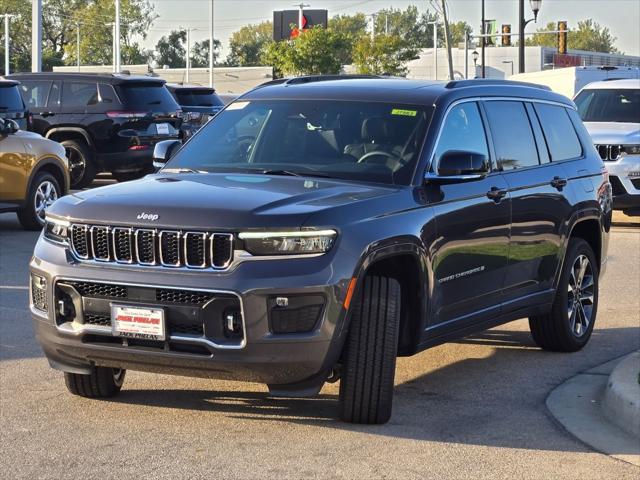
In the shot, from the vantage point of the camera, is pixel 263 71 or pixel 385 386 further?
pixel 263 71

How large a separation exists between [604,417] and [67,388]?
10.1 ft

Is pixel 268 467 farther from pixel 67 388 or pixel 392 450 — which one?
pixel 67 388

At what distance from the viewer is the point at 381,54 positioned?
74938 millimetres

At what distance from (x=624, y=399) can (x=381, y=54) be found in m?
69.0

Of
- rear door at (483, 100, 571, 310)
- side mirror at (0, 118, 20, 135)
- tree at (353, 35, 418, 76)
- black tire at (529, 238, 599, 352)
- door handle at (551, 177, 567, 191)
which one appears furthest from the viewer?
tree at (353, 35, 418, 76)

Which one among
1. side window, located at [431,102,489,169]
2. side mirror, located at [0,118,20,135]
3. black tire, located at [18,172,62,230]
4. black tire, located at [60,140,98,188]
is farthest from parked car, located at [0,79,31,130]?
side window, located at [431,102,489,169]

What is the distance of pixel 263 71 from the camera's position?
9512cm

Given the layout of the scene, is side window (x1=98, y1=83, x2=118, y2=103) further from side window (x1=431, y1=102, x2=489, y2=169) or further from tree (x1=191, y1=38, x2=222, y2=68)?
tree (x1=191, y1=38, x2=222, y2=68)

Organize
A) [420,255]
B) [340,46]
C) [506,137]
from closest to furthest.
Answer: [420,255], [506,137], [340,46]

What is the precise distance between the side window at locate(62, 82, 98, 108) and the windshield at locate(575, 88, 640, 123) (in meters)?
8.06

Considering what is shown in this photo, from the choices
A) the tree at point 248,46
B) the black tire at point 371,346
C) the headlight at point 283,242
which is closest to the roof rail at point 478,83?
the black tire at point 371,346

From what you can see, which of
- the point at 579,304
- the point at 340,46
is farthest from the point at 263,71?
the point at 579,304

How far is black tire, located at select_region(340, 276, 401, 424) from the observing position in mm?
6453

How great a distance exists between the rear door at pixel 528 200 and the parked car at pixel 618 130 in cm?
936
